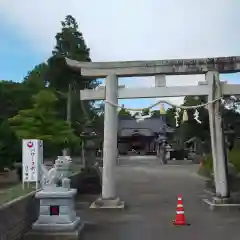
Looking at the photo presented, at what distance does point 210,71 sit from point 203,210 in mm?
4465

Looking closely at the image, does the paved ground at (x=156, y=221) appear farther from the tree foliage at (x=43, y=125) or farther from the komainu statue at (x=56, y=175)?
the tree foliage at (x=43, y=125)

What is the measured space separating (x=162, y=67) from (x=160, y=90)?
751mm

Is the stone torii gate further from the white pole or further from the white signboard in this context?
the white signboard

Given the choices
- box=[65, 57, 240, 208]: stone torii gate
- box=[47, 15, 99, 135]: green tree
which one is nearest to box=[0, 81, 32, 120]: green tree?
box=[47, 15, 99, 135]: green tree

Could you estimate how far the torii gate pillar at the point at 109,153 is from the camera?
47.9ft

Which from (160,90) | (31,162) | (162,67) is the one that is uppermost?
(162,67)

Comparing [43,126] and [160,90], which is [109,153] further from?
Result: [43,126]

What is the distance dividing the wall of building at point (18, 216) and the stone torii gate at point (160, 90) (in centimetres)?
467

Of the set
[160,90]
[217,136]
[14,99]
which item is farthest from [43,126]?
[14,99]

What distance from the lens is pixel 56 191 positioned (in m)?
9.51

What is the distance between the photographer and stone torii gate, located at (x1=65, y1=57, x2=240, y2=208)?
577 inches

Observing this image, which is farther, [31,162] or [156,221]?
[156,221]

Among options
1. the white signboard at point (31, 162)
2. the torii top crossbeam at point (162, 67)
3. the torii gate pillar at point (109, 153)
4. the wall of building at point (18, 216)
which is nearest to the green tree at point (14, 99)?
the torii top crossbeam at point (162, 67)

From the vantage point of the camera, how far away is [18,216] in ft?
28.4
